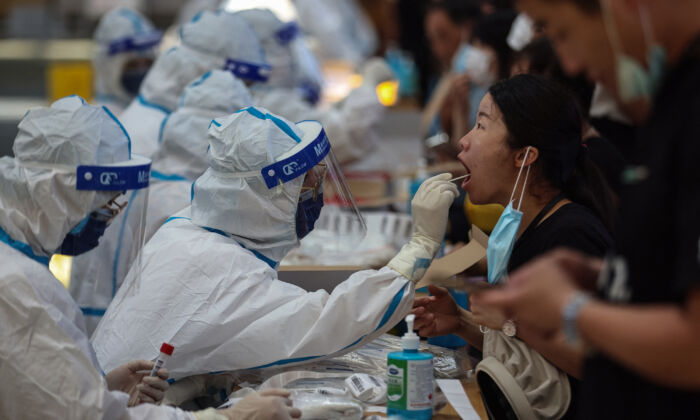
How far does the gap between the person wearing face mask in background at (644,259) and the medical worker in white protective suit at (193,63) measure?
300 centimetres

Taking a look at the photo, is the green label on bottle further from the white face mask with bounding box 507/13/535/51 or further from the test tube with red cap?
the white face mask with bounding box 507/13/535/51

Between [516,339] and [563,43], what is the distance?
105cm

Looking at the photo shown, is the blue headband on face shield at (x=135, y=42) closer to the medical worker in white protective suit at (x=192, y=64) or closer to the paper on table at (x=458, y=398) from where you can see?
the medical worker in white protective suit at (x=192, y=64)

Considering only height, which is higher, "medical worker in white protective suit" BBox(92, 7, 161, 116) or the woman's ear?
the woman's ear

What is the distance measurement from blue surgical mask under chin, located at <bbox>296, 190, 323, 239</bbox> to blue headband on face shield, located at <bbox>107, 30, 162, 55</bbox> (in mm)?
3278

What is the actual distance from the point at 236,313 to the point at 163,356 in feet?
0.79

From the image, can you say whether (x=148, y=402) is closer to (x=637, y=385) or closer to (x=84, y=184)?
(x=84, y=184)

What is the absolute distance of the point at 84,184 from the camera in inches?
91.0

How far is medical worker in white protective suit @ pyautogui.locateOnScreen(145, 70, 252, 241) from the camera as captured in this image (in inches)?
141

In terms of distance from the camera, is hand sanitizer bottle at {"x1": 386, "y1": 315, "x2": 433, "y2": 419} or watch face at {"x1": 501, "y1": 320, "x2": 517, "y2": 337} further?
watch face at {"x1": 501, "y1": 320, "x2": 517, "y2": 337}

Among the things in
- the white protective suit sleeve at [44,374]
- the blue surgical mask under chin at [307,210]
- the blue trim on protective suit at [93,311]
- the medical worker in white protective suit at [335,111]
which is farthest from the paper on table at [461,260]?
the medical worker in white protective suit at [335,111]

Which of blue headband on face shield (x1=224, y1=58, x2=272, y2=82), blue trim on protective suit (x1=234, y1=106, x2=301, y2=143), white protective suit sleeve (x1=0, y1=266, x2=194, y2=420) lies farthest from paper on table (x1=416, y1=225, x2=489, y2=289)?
blue headband on face shield (x1=224, y1=58, x2=272, y2=82)

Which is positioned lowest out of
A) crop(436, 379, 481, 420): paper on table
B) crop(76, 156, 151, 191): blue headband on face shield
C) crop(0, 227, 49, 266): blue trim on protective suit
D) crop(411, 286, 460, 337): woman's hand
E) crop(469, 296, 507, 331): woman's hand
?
crop(436, 379, 481, 420): paper on table

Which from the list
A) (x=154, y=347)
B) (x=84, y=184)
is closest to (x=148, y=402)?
(x=154, y=347)
